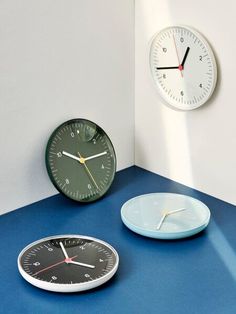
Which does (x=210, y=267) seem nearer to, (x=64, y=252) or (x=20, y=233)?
(x=64, y=252)

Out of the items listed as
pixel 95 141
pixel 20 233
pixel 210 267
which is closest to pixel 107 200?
pixel 95 141

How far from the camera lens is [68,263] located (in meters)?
0.99

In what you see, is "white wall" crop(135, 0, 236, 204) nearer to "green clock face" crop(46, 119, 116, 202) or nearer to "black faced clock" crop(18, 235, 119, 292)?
"green clock face" crop(46, 119, 116, 202)

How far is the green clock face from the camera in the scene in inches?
49.2

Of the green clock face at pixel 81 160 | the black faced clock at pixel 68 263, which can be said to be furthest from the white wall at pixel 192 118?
the black faced clock at pixel 68 263

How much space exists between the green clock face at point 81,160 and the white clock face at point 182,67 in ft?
0.70

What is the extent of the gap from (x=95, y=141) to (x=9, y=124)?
0.24 m

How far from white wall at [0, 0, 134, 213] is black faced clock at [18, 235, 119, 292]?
0.24 meters

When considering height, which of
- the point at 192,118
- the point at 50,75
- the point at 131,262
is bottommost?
the point at 131,262

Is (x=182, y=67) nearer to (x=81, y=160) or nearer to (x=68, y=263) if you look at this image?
(x=81, y=160)

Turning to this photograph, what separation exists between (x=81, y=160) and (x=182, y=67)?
34 cm

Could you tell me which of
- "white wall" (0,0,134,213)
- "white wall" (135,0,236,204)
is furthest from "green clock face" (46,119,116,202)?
"white wall" (135,0,236,204)

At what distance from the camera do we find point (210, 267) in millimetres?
1002

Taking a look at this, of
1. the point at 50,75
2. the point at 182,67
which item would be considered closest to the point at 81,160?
the point at 50,75
